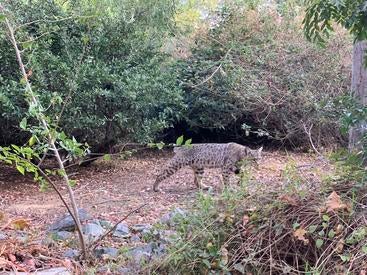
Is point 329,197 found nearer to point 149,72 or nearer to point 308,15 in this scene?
point 308,15

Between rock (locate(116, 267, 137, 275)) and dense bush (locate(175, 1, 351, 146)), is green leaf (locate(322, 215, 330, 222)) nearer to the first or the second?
rock (locate(116, 267, 137, 275))

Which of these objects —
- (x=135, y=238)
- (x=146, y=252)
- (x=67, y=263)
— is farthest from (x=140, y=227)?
(x=67, y=263)

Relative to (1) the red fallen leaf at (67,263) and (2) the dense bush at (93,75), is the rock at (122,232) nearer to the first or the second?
(1) the red fallen leaf at (67,263)

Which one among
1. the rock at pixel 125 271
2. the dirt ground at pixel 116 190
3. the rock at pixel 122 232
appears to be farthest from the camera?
the dirt ground at pixel 116 190

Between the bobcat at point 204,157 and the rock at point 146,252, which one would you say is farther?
the bobcat at point 204,157

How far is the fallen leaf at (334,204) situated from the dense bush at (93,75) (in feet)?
17.2

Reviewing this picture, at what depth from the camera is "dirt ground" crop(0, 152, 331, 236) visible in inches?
272

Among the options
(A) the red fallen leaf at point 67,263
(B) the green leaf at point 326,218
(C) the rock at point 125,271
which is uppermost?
(B) the green leaf at point 326,218

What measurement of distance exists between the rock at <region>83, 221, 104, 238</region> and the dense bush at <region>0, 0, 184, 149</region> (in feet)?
9.89

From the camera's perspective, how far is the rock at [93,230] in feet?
18.3

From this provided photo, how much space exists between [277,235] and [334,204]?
46 centimetres

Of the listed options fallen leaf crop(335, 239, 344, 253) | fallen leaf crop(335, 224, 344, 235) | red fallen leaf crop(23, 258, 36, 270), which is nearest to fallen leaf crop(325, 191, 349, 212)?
fallen leaf crop(335, 224, 344, 235)

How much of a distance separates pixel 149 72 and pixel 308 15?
621 centimetres

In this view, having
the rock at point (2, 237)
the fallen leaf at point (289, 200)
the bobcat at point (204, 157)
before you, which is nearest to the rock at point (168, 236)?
the fallen leaf at point (289, 200)
